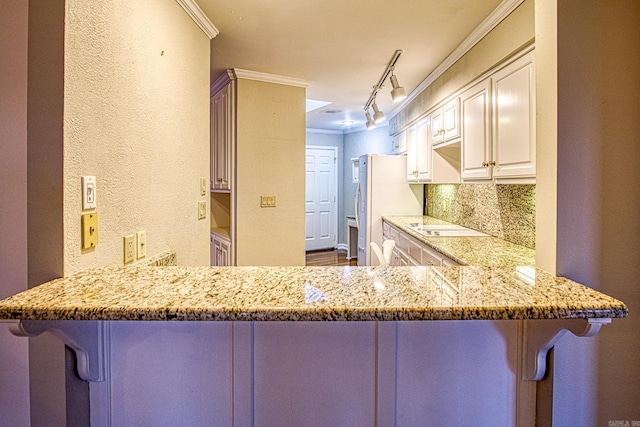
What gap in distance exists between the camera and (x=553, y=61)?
942 millimetres

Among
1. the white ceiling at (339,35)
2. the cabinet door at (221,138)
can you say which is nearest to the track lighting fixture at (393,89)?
the white ceiling at (339,35)

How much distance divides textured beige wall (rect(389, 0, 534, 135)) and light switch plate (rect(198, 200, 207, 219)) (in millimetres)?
2049

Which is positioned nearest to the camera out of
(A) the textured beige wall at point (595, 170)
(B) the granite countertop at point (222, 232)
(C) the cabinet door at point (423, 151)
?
(A) the textured beige wall at point (595, 170)

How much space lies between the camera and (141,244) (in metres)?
1.38

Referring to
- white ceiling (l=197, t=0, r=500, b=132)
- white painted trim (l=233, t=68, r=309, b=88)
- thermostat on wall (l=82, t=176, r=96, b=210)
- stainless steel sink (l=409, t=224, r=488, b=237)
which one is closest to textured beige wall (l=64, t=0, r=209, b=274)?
thermostat on wall (l=82, t=176, r=96, b=210)

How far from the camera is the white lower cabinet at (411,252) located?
246 centimetres

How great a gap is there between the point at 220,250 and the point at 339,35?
2.31 metres

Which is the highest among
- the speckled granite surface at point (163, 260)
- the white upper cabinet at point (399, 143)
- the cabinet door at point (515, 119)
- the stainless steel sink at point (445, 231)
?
the white upper cabinet at point (399, 143)

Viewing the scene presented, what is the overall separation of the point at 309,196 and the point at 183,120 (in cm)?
480

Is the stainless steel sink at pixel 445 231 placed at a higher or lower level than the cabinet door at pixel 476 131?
lower

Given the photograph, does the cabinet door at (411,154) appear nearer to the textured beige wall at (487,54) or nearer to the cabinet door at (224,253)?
the textured beige wall at (487,54)

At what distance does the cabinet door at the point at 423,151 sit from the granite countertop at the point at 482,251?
104cm

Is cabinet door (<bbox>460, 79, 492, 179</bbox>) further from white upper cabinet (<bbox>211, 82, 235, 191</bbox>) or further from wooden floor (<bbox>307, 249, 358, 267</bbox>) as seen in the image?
wooden floor (<bbox>307, 249, 358, 267</bbox>)

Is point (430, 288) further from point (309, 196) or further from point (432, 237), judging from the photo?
point (309, 196)
